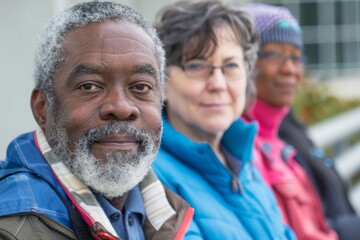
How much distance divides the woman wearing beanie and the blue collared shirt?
171 centimetres

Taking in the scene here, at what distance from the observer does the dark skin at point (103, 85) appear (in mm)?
2154

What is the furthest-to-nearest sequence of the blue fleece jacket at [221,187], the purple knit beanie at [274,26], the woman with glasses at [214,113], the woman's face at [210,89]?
the purple knit beanie at [274,26] → the woman's face at [210,89] → the woman with glasses at [214,113] → the blue fleece jacket at [221,187]

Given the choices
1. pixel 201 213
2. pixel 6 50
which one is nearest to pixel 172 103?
pixel 201 213

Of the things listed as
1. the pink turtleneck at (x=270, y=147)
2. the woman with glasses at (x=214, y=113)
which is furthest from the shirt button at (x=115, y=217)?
the pink turtleneck at (x=270, y=147)

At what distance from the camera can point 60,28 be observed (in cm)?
221

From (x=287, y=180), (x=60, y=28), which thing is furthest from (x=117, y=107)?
(x=287, y=180)

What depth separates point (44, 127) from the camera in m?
2.28

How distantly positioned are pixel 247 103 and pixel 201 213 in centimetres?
110

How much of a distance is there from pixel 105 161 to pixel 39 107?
1.00ft

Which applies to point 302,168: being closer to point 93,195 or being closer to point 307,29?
point 93,195

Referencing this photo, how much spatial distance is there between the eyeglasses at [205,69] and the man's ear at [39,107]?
1.07 metres

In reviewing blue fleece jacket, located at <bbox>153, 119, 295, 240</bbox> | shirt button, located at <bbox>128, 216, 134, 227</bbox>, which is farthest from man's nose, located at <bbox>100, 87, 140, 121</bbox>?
blue fleece jacket, located at <bbox>153, 119, 295, 240</bbox>

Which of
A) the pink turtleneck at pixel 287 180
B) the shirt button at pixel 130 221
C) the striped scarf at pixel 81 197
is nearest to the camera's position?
the striped scarf at pixel 81 197

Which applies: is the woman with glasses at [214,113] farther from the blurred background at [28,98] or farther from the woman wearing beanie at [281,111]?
the woman wearing beanie at [281,111]
